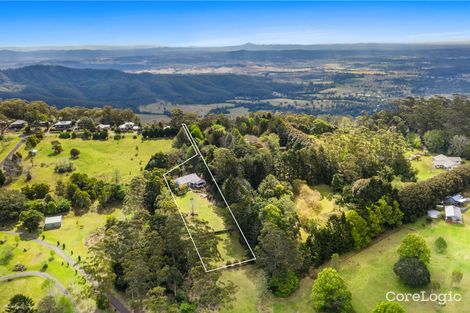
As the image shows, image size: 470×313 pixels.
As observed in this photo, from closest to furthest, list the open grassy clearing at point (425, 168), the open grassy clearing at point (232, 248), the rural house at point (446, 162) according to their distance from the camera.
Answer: the open grassy clearing at point (232, 248), the open grassy clearing at point (425, 168), the rural house at point (446, 162)

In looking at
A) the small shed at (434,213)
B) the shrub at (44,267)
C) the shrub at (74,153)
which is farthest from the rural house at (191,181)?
the small shed at (434,213)

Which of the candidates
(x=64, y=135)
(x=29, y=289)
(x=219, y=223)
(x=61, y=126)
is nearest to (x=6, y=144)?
(x=64, y=135)

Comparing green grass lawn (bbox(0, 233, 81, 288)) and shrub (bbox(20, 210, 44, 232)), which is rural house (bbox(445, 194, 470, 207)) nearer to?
green grass lawn (bbox(0, 233, 81, 288))

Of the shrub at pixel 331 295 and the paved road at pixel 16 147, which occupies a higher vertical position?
the paved road at pixel 16 147

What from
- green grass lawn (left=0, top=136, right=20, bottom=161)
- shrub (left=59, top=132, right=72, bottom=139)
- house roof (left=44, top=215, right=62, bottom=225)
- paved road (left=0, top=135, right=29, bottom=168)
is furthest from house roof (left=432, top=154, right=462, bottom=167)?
green grass lawn (left=0, top=136, right=20, bottom=161)

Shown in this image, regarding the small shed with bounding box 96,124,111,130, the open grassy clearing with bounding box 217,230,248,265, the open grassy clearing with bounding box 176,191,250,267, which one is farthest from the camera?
the small shed with bounding box 96,124,111,130

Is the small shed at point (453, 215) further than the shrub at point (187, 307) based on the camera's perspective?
Yes

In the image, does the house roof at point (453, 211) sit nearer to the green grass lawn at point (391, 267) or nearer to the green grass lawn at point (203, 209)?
the green grass lawn at point (391, 267)

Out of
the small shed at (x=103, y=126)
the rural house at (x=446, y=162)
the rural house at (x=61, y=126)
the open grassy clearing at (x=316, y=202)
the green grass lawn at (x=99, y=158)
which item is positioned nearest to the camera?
the open grassy clearing at (x=316, y=202)
